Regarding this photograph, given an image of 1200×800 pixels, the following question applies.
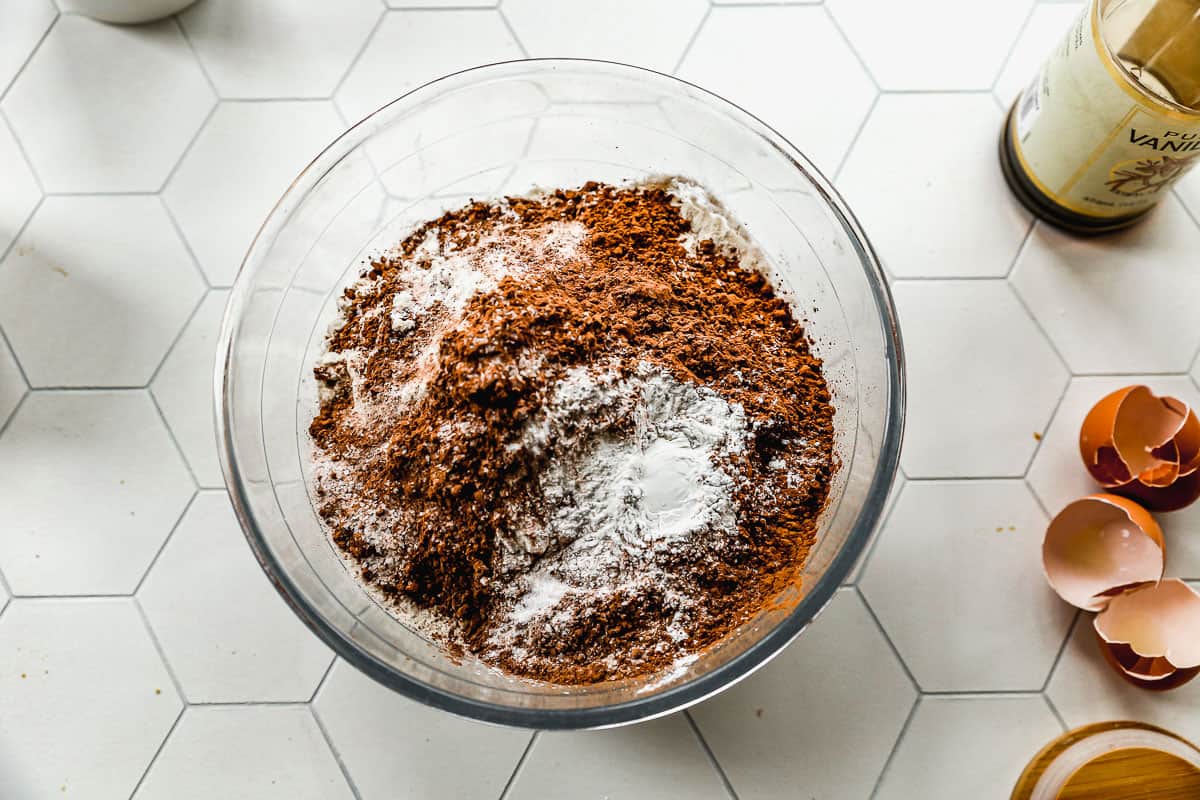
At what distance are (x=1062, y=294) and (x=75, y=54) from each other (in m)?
1.24

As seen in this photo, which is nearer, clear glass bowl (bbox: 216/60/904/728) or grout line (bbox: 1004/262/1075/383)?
clear glass bowl (bbox: 216/60/904/728)

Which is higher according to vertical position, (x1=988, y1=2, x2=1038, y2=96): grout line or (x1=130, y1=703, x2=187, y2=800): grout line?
(x1=988, y1=2, x2=1038, y2=96): grout line

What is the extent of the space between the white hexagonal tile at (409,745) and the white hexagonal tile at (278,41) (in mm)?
710

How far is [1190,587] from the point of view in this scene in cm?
89

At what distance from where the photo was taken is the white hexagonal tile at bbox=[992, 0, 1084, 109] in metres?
0.99

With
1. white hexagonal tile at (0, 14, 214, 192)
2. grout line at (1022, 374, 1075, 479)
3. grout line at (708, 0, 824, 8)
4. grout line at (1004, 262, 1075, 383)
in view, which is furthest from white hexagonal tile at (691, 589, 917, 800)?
white hexagonal tile at (0, 14, 214, 192)

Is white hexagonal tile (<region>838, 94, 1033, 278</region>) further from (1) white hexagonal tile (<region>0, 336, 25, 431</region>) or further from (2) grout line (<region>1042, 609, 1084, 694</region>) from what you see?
(1) white hexagonal tile (<region>0, 336, 25, 431</region>)

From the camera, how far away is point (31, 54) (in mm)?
999

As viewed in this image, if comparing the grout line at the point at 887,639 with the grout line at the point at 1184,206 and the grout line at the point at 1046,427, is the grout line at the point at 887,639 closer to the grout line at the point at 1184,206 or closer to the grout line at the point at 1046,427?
the grout line at the point at 1046,427

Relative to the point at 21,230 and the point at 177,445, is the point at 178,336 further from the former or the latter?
the point at 21,230

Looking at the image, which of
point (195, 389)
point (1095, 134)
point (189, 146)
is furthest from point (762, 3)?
point (195, 389)

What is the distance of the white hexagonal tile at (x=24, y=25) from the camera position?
3.28 ft

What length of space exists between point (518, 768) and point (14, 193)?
2.99 ft

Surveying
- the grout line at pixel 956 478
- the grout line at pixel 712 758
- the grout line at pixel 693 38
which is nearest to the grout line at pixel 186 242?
the grout line at pixel 693 38
